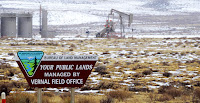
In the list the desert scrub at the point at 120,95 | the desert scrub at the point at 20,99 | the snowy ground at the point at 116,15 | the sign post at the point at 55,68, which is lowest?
the snowy ground at the point at 116,15

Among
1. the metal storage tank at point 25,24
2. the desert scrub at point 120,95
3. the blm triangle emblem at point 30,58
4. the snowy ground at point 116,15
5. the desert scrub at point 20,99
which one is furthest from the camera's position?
the snowy ground at point 116,15

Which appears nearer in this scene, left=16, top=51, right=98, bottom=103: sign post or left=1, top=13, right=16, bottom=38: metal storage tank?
left=16, top=51, right=98, bottom=103: sign post

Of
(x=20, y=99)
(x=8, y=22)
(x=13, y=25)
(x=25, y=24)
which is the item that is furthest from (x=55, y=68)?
(x=25, y=24)

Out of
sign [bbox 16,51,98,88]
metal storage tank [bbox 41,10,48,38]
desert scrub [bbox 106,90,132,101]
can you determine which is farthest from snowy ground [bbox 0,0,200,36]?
sign [bbox 16,51,98,88]

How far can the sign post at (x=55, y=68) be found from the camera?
26.8 ft

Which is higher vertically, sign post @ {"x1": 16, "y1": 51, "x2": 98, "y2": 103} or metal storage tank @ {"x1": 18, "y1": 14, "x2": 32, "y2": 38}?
sign post @ {"x1": 16, "y1": 51, "x2": 98, "y2": 103}

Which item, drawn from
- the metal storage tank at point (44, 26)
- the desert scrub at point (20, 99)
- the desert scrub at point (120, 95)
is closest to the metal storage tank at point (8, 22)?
the metal storage tank at point (44, 26)

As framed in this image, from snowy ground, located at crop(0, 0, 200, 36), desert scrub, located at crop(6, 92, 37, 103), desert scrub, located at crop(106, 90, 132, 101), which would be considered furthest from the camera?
snowy ground, located at crop(0, 0, 200, 36)


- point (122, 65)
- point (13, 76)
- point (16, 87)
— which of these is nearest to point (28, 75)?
point (16, 87)

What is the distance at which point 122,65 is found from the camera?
2005cm

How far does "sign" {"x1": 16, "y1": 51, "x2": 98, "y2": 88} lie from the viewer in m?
8.18

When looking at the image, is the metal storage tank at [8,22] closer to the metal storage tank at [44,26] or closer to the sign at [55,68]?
the metal storage tank at [44,26]

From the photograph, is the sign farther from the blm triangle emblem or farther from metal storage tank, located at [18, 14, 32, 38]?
metal storage tank, located at [18, 14, 32, 38]

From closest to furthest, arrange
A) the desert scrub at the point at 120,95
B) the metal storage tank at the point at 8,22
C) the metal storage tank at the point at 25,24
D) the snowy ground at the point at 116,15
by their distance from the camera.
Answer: the desert scrub at the point at 120,95 → the metal storage tank at the point at 8,22 → the metal storage tank at the point at 25,24 → the snowy ground at the point at 116,15
